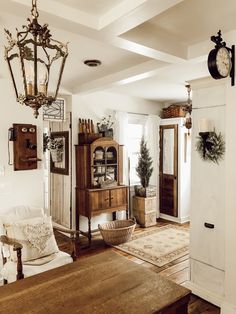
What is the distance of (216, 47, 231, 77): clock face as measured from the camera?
2.22 m

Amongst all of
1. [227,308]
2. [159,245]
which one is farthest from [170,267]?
[227,308]

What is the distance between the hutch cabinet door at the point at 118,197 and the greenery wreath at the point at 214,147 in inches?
85.3

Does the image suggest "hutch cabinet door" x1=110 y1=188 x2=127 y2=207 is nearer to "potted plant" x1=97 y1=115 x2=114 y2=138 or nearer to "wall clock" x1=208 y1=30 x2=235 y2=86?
"potted plant" x1=97 y1=115 x2=114 y2=138

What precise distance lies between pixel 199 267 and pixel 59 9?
278 centimetres

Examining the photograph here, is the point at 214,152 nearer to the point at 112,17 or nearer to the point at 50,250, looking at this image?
the point at 112,17

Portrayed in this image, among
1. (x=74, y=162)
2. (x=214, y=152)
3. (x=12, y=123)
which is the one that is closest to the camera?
(x=214, y=152)

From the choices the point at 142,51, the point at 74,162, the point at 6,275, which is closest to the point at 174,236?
the point at 74,162

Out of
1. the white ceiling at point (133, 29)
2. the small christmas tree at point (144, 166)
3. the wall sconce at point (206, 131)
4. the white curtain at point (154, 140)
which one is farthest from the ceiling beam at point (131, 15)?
the white curtain at point (154, 140)

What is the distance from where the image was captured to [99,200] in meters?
4.52

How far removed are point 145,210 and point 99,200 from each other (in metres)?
1.20

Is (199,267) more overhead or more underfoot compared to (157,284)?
more underfoot

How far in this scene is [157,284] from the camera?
1.82 m

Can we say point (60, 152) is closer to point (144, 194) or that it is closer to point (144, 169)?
point (144, 169)

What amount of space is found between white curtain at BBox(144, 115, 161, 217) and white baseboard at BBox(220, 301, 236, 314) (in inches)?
136
